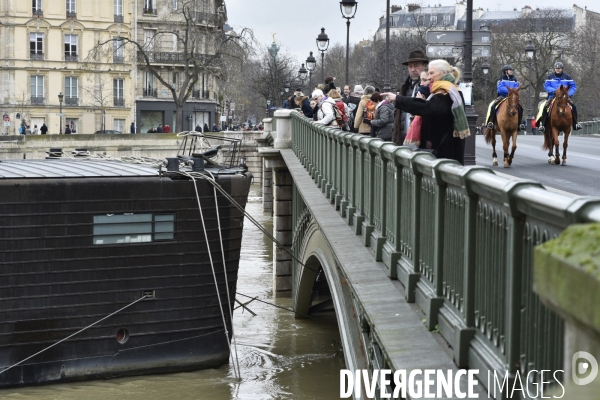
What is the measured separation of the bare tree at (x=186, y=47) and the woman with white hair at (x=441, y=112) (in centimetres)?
5383

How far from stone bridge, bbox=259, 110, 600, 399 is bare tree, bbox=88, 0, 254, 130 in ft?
175

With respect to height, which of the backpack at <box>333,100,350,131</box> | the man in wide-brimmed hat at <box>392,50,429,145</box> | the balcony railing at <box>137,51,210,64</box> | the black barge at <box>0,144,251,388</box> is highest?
the balcony railing at <box>137,51,210,64</box>

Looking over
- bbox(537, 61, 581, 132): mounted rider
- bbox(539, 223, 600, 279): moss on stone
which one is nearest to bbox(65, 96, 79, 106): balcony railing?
bbox(537, 61, 581, 132): mounted rider

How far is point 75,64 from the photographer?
8300 centimetres

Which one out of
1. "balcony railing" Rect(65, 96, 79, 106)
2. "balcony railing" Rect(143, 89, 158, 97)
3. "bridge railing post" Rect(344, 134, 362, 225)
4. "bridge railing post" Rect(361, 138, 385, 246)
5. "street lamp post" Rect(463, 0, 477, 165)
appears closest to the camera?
"bridge railing post" Rect(361, 138, 385, 246)

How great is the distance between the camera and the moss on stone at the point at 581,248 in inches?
90.9

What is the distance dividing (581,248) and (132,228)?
740 inches

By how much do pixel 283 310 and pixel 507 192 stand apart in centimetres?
2484

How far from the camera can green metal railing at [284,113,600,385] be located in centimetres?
424

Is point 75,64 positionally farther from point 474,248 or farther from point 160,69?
point 474,248

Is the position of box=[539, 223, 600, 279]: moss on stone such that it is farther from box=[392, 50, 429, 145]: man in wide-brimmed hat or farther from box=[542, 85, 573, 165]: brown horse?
box=[542, 85, 573, 165]: brown horse

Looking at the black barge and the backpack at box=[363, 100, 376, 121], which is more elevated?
the backpack at box=[363, 100, 376, 121]

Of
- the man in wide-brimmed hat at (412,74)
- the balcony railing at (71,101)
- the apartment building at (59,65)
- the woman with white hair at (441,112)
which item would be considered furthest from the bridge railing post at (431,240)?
the balcony railing at (71,101)

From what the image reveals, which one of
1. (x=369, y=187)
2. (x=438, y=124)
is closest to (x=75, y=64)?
(x=369, y=187)
